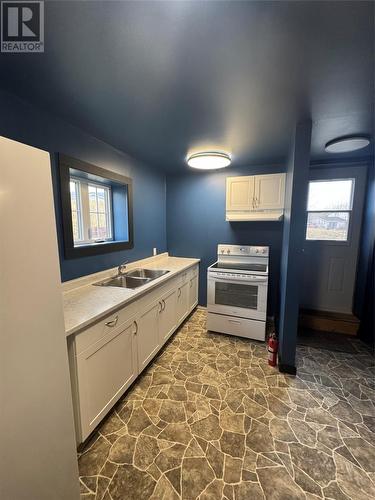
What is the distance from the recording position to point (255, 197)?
9.62ft

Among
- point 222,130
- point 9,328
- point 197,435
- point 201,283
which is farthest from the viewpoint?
point 201,283

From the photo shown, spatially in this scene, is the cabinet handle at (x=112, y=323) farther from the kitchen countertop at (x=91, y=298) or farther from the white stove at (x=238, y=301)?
the white stove at (x=238, y=301)

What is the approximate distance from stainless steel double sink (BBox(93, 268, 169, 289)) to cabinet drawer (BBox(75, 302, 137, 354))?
0.45 m

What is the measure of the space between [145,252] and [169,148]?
1.51 m

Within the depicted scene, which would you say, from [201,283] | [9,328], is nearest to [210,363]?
[201,283]

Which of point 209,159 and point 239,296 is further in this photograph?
point 239,296

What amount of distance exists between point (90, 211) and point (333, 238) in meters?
3.36

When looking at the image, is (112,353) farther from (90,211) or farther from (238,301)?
(238,301)

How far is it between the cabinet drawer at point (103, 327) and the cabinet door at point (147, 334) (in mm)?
203

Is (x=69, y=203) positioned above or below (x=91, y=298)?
above

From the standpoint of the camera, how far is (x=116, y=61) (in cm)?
115

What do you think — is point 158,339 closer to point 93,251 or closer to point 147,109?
point 93,251

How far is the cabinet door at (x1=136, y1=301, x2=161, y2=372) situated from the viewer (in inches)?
76.1

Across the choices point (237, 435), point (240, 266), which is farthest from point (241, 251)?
point (237, 435)
